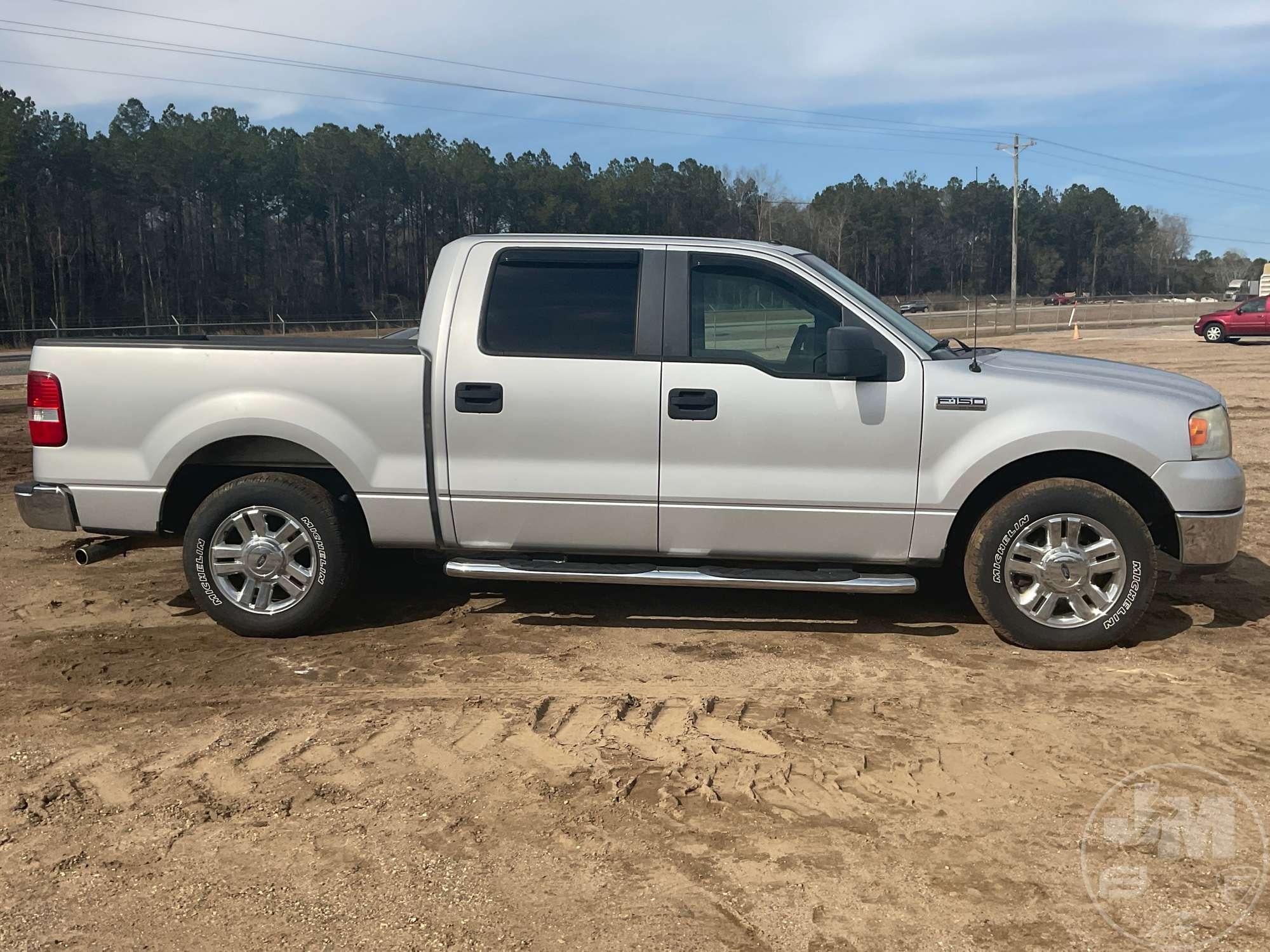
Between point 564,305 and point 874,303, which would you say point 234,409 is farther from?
point 874,303

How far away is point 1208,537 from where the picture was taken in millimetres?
5109

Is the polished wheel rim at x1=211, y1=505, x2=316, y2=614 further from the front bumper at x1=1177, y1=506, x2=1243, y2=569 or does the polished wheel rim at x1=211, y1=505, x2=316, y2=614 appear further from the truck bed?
the front bumper at x1=1177, y1=506, x2=1243, y2=569

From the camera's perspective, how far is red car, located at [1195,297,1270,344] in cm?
3394

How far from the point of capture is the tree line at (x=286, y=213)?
191 ft

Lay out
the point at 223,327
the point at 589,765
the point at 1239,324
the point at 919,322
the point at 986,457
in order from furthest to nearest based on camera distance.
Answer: the point at 919,322 → the point at 223,327 → the point at 1239,324 → the point at 986,457 → the point at 589,765

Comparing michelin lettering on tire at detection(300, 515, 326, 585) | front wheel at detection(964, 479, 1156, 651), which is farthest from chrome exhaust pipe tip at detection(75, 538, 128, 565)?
front wheel at detection(964, 479, 1156, 651)

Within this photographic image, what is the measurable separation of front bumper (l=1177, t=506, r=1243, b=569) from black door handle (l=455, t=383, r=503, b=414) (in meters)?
3.42

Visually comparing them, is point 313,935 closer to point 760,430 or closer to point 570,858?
point 570,858

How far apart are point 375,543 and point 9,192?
60969 mm

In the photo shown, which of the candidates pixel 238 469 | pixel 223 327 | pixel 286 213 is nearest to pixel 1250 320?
pixel 238 469

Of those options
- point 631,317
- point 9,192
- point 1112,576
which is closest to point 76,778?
point 631,317

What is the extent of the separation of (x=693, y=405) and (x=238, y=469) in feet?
8.10

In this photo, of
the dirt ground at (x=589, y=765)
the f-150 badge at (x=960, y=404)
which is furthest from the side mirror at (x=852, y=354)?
the dirt ground at (x=589, y=765)

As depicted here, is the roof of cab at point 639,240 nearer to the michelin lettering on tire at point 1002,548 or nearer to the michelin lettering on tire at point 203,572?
the michelin lettering on tire at point 1002,548
